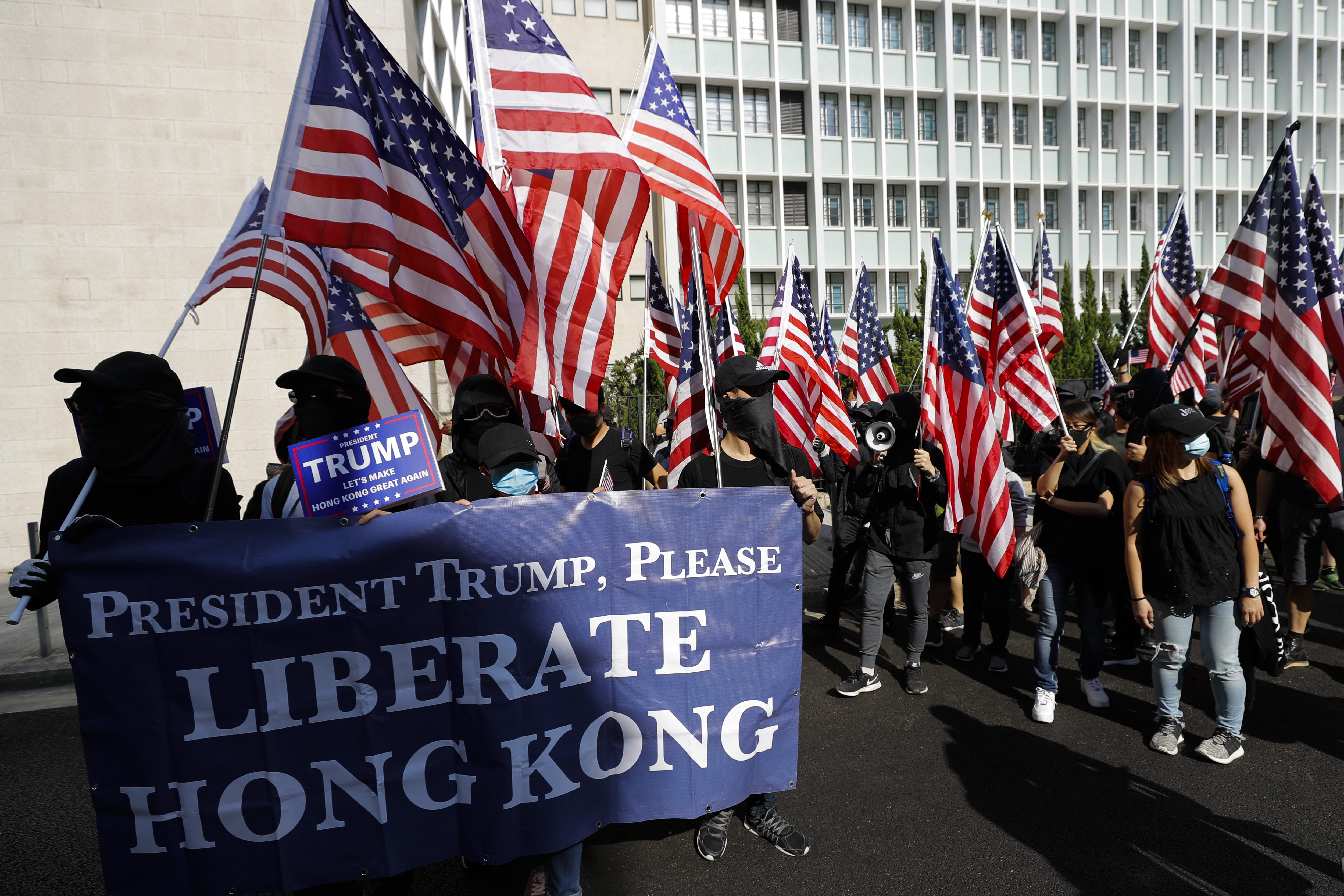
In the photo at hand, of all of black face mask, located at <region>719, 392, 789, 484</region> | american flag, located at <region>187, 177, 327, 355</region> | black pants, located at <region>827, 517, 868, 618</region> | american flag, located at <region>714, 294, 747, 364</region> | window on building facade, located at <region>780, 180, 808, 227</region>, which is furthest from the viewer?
window on building facade, located at <region>780, 180, 808, 227</region>

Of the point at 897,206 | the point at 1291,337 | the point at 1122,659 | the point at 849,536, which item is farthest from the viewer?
the point at 897,206

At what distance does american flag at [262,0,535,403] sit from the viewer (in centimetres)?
315

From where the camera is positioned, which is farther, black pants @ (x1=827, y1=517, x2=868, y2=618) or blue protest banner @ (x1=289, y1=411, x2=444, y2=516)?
black pants @ (x1=827, y1=517, x2=868, y2=618)

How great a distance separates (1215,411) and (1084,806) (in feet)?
19.7

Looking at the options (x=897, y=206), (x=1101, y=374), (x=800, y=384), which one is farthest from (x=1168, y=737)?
(x=897, y=206)

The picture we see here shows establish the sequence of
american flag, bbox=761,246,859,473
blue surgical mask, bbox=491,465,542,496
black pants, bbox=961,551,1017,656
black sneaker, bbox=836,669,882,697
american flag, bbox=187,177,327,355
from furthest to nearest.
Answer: american flag, bbox=761,246,859,473 → black pants, bbox=961,551,1017,656 → black sneaker, bbox=836,669,882,697 → american flag, bbox=187,177,327,355 → blue surgical mask, bbox=491,465,542,496

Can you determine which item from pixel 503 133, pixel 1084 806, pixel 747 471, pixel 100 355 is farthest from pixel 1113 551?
pixel 100 355

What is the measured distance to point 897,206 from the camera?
3194cm

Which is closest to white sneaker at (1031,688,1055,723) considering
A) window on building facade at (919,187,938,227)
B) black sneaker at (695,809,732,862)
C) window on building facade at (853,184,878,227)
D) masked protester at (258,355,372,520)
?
black sneaker at (695,809,732,862)

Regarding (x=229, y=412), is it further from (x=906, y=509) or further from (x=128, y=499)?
(x=906, y=509)

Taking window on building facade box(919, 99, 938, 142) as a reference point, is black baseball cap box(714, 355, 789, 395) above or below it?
below

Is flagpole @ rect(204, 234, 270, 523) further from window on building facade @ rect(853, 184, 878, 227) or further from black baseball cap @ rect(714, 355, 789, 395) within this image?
window on building facade @ rect(853, 184, 878, 227)

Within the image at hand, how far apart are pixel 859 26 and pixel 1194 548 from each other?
32.2m

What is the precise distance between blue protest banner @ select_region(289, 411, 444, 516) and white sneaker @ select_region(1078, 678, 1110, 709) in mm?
4484
